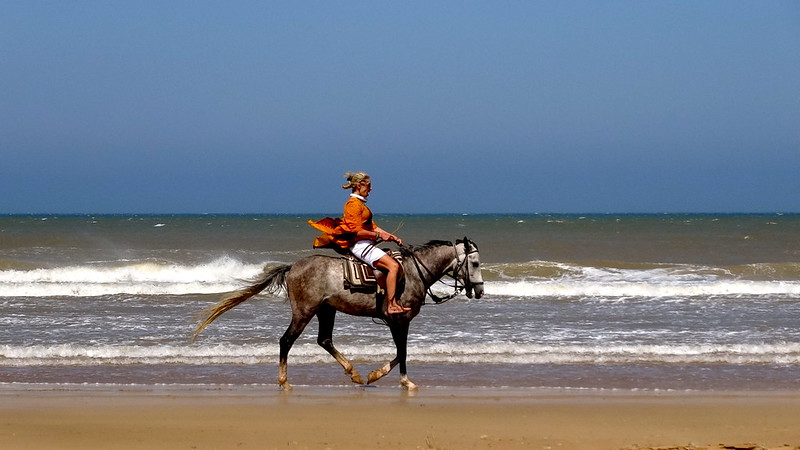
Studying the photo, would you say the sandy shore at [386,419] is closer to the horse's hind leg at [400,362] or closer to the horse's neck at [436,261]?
the horse's hind leg at [400,362]

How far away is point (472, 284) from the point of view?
10.2 meters

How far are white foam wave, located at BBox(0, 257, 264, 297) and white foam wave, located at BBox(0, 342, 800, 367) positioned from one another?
8.42m

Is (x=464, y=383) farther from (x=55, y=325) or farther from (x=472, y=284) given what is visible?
(x=55, y=325)

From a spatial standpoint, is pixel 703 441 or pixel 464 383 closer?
pixel 703 441

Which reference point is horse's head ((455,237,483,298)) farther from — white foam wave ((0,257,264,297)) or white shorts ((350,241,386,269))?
white foam wave ((0,257,264,297))

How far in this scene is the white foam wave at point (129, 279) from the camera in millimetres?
20984

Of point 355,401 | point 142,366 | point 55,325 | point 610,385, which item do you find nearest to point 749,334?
point 610,385

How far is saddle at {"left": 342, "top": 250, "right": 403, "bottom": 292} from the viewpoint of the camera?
10.0m

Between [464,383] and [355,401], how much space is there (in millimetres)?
1550

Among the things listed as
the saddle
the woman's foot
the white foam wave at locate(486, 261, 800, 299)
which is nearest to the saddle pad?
the saddle

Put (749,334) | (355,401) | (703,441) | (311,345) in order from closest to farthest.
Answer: (703,441) < (355,401) < (311,345) < (749,334)

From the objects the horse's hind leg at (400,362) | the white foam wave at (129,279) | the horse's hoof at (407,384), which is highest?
the horse's hind leg at (400,362)

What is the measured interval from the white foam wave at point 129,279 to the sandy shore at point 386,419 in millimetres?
11644

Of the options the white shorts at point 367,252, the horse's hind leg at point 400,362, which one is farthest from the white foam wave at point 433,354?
the white shorts at point 367,252
